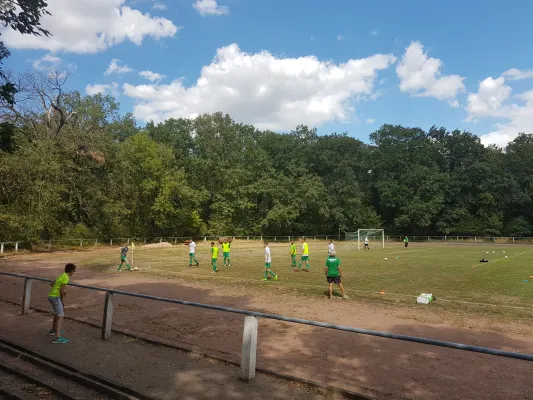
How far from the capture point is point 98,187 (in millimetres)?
42469

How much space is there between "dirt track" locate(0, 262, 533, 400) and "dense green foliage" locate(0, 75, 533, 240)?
87.5 feet

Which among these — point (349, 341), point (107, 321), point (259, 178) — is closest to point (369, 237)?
point (259, 178)

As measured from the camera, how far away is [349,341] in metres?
8.85

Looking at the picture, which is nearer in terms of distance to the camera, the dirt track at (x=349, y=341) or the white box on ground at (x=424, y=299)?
the dirt track at (x=349, y=341)

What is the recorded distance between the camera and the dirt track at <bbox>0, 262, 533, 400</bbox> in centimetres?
643

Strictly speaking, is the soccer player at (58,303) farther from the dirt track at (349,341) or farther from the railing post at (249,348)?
the railing post at (249,348)

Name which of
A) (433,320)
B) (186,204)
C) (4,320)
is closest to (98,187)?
(186,204)

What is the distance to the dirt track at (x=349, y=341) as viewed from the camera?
21.1ft

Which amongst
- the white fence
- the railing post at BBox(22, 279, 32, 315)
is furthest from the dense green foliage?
the railing post at BBox(22, 279, 32, 315)

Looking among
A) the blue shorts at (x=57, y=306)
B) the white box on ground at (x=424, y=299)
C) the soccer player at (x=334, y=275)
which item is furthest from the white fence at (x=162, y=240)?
Result: the white box on ground at (x=424, y=299)

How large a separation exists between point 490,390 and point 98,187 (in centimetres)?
4177

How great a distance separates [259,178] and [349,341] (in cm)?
6238

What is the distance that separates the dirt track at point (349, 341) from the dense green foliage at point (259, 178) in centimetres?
2666

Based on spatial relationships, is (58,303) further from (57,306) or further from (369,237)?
(369,237)
